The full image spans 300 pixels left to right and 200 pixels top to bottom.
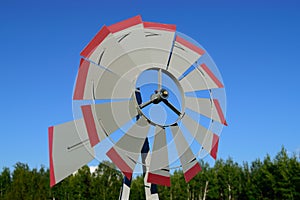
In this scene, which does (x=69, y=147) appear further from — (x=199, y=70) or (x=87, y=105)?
(x=199, y=70)

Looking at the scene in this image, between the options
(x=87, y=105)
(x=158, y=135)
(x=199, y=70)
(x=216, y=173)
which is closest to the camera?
(x=87, y=105)

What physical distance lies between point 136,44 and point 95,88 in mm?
1147

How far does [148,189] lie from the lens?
7887 mm

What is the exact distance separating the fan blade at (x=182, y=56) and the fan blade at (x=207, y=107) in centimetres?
58

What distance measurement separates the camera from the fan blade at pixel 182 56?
791cm

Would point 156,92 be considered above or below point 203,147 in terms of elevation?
above

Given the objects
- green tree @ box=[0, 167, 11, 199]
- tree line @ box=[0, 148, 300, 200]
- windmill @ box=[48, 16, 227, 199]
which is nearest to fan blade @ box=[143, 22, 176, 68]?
windmill @ box=[48, 16, 227, 199]

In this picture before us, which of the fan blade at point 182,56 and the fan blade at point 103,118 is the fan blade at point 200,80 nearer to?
the fan blade at point 182,56

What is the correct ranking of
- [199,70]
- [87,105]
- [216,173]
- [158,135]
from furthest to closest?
1. [216,173]
2. [199,70]
3. [158,135]
4. [87,105]

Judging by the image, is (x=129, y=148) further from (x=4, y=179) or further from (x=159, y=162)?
(x=4, y=179)

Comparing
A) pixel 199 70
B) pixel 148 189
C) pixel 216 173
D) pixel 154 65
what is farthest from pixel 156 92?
pixel 216 173

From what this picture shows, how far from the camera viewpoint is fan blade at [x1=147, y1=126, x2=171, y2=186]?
7273mm

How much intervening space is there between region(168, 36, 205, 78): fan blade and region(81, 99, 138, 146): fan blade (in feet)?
4.36

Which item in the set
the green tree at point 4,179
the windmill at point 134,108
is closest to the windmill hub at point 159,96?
the windmill at point 134,108
